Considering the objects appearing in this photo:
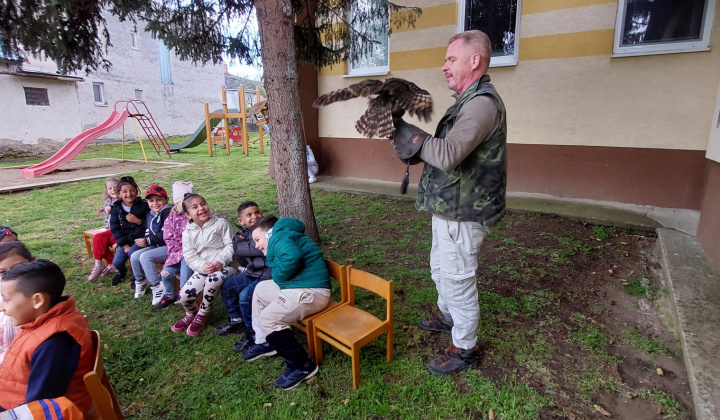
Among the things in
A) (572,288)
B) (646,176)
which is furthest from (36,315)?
(646,176)

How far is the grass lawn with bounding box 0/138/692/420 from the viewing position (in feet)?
7.47

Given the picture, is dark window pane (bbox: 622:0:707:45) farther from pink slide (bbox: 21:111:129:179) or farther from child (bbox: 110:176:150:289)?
pink slide (bbox: 21:111:129:179)

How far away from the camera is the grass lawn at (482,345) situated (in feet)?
7.47

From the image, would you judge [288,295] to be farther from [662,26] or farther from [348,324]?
[662,26]

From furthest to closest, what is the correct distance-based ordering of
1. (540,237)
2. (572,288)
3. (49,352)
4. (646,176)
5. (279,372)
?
(646,176) < (540,237) < (572,288) < (279,372) < (49,352)

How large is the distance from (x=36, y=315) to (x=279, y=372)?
4.56 ft

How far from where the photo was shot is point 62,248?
16.5 ft

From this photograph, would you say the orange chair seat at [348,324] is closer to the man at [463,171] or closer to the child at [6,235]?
the man at [463,171]

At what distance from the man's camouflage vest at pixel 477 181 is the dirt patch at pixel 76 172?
999 centimetres

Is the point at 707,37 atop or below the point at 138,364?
atop

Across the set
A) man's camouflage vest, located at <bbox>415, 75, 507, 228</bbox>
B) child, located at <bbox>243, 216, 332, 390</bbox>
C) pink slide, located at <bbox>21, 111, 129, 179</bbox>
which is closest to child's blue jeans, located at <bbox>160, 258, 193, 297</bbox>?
child, located at <bbox>243, 216, 332, 390</bbox>

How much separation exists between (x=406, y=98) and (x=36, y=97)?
20.4 meters

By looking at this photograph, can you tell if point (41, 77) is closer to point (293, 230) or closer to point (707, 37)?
point (293, 230)

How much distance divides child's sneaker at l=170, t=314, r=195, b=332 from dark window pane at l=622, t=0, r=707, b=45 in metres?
6.64
